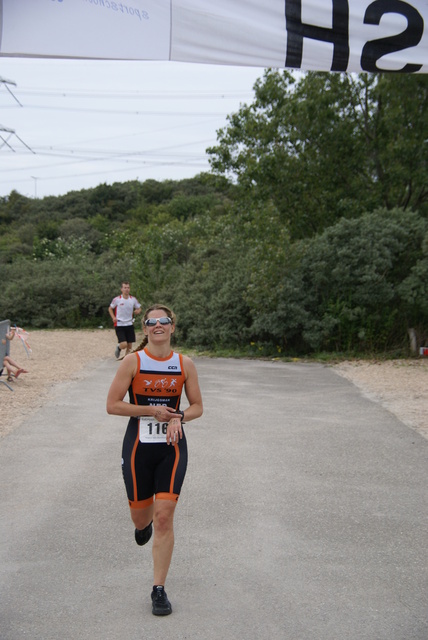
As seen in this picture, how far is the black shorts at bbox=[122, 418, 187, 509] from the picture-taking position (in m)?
4.65

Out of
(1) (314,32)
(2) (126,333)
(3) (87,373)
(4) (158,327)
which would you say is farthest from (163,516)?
(2) (126,333)

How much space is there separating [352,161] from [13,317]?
1629 cm

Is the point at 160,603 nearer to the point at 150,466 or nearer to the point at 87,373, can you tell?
the point at 150,466

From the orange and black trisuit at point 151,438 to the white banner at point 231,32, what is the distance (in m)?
1.88

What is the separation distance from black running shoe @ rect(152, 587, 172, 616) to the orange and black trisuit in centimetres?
59

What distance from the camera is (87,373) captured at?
1686 centimetres

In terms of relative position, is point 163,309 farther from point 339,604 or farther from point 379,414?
point 379,414

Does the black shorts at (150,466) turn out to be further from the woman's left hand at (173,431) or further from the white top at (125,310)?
the white top at (125,310)

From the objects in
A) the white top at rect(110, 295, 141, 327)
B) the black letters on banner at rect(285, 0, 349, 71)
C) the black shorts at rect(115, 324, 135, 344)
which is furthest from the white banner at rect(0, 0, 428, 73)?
the black shorts at rect(115, 324, 135, 344)

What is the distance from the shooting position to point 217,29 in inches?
151

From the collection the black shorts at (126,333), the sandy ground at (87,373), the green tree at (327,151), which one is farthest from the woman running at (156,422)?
the green tree at (327,151)

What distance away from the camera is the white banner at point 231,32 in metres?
3.67

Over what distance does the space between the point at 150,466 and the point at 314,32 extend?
2.72 metres

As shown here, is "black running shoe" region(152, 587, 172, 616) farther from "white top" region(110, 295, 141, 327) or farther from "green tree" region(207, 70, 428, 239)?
"green tree" region(207, 70, 428, 239)
